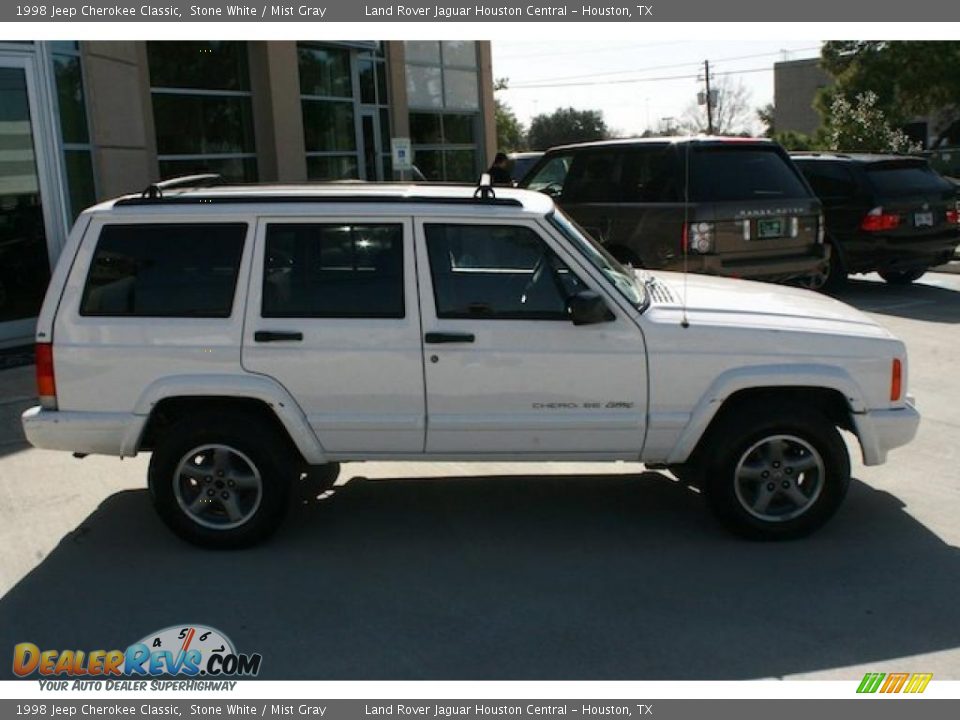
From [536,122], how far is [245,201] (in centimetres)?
7631

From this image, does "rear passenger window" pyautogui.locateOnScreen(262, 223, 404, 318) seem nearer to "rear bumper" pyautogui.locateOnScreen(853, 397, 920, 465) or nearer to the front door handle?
the front door handle

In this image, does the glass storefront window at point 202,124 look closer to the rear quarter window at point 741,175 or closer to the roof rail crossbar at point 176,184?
the rear quarter window at point 741,175

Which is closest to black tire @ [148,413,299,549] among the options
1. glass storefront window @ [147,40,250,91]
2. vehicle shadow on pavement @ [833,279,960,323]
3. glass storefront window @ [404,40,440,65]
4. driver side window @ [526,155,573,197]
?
driver side window @ [526,155,573,197]

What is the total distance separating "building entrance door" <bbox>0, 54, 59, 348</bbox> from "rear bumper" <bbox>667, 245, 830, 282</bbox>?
276 inches

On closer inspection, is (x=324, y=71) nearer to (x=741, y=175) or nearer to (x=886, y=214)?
(x=886, y=214)

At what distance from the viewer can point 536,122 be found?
7931 centimetres

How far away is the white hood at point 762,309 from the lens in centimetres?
520

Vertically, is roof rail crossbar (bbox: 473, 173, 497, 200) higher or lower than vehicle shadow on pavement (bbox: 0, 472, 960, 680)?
higher

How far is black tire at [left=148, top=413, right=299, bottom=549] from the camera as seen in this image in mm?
5230

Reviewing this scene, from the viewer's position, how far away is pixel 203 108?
53.1 feet

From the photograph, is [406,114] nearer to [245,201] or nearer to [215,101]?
[215,101]

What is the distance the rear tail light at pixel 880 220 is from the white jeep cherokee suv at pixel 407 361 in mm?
7779

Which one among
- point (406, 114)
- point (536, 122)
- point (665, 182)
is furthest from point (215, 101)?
point (536, 122)
